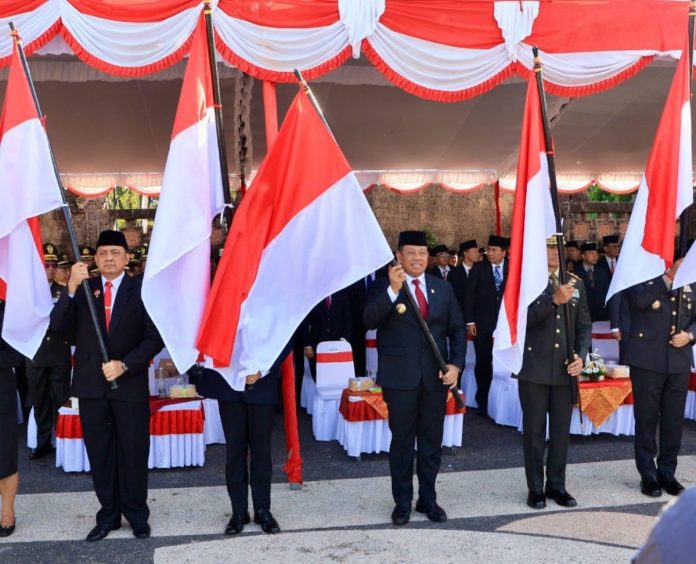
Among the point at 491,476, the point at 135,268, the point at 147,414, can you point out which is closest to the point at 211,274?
the point at 147,414

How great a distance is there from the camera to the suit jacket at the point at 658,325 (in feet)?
16.4

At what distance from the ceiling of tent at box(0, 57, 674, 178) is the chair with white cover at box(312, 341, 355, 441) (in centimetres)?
259

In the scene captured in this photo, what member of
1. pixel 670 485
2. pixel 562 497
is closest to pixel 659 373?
pixel 670 485

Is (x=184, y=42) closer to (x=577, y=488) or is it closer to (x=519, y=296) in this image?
(x=519, y=296)

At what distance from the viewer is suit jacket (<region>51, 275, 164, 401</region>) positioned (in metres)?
4.24

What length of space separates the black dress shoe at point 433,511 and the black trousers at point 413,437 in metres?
0.03

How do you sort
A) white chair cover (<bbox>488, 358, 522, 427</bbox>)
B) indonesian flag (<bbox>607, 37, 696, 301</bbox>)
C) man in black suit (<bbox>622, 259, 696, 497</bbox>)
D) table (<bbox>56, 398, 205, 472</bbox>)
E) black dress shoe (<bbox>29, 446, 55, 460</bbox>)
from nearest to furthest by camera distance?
indonesian flag (<bbox>607, 37, 696, 301</bbox>) < man in black suit (<bbox>622, 259, 696, 497</bbox>) < table (<bbox>56, 398, 205, 472</bbox>) < black dress shoe (<bbox>29, 446, 55, 460</bbox>) < white chair cover (<bbox>488, 358, 522, 427</bbox>)

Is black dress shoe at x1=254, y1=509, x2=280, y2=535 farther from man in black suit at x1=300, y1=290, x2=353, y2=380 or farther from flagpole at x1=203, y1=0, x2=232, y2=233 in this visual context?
man in black suit at x1=300, y1=290, x2=353, y2=380

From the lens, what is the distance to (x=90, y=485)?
17.5ft

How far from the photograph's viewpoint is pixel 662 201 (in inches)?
195

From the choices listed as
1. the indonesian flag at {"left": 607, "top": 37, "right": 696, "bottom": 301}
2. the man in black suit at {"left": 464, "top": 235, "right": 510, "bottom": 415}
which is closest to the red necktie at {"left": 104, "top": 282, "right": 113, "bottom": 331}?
the indonesian flag at {"left": 607, "top": 37, "right": 696, "bottom": 301}

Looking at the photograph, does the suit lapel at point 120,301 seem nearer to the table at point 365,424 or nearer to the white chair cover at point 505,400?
the table at point 365,424

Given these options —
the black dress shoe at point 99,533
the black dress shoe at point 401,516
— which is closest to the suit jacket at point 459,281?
the black dress shoe at point 401,516

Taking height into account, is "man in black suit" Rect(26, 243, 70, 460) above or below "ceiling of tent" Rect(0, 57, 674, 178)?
below
